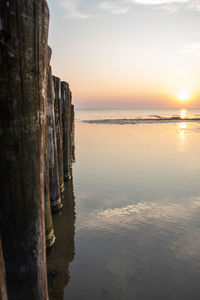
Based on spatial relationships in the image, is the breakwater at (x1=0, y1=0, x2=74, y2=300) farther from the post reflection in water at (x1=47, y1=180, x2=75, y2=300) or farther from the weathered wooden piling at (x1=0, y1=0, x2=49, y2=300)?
the post reflection in water at (x1=47, y1=180, x2=75, y2=300)

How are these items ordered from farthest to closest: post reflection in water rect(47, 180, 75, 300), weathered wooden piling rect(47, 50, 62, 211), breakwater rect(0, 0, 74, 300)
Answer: weathered wooden piling rect(47, 50, 62, 211), post reflection in water rect(47, 180, 75, 300), breakwater rect(0, 0, 74, 300)

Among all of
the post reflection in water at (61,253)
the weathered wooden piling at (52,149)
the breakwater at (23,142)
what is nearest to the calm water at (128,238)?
the post reflection in water at (61,253)

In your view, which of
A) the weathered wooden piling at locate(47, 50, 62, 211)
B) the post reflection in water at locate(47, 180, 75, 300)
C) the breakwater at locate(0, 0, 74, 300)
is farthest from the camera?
the weathered wooden piling at locate(47, 50, 62, 211)

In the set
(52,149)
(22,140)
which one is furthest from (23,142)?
(52,149)

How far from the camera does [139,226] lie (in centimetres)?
518

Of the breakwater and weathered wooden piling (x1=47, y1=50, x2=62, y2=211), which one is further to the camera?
weathered wooden piling (x1=47, y1=50, x2=62, y2=211)

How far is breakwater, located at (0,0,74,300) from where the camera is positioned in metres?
1.60

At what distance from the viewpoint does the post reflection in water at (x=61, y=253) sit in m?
3.40

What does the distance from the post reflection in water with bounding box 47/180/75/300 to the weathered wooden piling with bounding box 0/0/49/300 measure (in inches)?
54.9

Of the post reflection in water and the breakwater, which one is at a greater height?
the breakwater

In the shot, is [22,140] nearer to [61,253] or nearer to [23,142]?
[23,142]

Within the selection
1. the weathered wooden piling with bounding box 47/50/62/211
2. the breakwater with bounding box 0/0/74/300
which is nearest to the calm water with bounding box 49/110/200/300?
the weathered wooden piling with bounding box 47/50/62/211

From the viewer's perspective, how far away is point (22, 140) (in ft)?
5.87

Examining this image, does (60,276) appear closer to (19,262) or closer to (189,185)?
(19,262)
